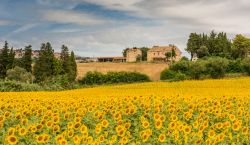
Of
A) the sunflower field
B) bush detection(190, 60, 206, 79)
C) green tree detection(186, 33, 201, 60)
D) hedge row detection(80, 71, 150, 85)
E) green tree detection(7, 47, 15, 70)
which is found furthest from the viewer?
green tree detection(186, 33, 201, 60)

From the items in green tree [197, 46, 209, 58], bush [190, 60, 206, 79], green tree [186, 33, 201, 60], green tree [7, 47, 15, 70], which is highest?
green tree [186, 33, 201, 60]

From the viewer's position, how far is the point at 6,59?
96062 millimetres

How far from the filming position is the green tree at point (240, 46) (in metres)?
126

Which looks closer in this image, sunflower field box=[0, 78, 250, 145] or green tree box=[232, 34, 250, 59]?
sunflower field box=[0, 78, 250, 145]

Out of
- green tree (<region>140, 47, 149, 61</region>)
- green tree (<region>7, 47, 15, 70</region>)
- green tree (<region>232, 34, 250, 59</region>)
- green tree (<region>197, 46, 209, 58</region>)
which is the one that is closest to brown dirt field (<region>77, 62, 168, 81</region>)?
green tree (<region>7, 47, 15, 70</region>)

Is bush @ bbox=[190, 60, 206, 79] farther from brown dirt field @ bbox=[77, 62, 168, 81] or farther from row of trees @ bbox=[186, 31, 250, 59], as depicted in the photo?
row of trees @ bbox=[186, 31, 250, 59]

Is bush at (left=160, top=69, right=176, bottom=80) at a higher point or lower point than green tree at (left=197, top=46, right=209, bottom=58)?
lower

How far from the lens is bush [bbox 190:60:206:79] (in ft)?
214

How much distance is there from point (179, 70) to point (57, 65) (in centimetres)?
3571

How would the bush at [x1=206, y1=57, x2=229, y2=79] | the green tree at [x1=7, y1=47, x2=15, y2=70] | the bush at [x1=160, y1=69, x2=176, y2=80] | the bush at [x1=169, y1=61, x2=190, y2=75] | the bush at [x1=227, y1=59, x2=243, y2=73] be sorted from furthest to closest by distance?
1. the green tree at [x1=7, y1=47, x2=15, y2=70]
2. the bush at [x1=227, y1=59, x2=243, y2=73]
3. the bush at [x1=160, y1=69, x2=176, y2=80]
4. the bush at [x1=169, y1=61, x2=190, y2=75]
5. the bush at [x1=206, y1=57, x2=229, y2=79]

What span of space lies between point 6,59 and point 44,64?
9324 mm

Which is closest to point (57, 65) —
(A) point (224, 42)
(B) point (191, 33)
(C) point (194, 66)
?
(C) point (194, 66)

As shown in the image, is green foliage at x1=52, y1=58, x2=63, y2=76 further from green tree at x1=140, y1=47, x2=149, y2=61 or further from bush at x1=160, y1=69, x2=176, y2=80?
green tree at x1=140, y1=47, x2=149, y2=61

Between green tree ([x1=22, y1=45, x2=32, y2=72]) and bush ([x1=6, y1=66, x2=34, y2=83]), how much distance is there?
5.53 meters
